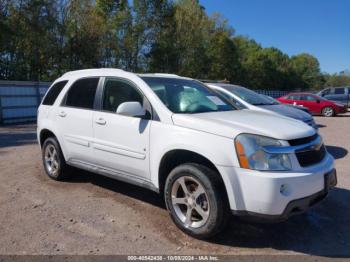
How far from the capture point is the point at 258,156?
3.31m

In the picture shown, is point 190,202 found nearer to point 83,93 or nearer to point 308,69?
point 83,93

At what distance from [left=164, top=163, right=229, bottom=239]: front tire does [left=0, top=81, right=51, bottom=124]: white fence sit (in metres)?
13.9

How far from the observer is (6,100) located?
51.3 feet

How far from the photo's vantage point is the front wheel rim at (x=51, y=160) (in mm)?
5732

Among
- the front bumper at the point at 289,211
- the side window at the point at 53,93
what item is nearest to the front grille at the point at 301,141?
the front bumper at the point at 289,211

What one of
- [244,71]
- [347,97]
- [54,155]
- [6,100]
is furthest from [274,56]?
[54,155]

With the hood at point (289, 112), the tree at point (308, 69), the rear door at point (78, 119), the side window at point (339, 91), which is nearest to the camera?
the rear door at point (78, 119)

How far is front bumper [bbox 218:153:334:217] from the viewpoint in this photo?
3.21m

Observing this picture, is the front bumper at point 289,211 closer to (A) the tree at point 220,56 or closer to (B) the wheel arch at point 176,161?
(B) the wheel arch at point 176,161

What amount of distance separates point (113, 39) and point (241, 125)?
2665cm

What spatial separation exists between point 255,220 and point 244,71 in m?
44.8

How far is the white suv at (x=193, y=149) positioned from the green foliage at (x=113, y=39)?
18411 millimetres

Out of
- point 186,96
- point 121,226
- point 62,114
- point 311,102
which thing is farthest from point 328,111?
point 121,226

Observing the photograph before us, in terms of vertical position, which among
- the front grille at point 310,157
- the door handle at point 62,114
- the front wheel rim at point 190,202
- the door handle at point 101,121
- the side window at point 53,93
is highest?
the side window at point 53,93
